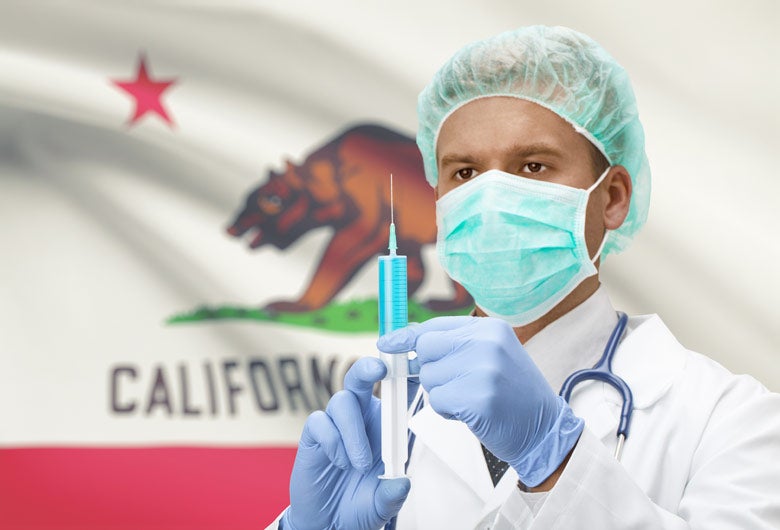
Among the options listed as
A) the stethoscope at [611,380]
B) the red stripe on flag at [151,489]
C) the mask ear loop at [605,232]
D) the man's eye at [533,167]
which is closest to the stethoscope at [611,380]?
the stethoscope at [611,380]

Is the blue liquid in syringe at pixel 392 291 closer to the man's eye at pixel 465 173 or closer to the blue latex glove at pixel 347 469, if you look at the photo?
the blue latex glove at pixel 347 469

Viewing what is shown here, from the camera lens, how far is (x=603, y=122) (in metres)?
1.14

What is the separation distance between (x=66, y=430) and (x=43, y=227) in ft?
1.57

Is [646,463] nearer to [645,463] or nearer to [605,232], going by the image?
[645,463]

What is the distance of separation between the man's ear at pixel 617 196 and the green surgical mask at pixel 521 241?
0.07m

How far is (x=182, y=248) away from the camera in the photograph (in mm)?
1935

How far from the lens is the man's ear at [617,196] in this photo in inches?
46.7

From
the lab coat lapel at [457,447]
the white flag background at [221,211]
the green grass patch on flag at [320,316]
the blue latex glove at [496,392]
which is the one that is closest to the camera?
the blue latex glove at [496,392]

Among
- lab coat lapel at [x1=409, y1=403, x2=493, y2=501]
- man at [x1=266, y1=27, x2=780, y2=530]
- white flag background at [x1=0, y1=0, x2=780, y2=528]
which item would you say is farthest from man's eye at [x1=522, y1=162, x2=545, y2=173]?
white flag background at [x1=0, y1=0, x2=780, y2=528]

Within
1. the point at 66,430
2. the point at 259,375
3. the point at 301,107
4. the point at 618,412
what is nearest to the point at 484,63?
the point at 618,412

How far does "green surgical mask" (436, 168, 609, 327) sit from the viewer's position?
1097mm

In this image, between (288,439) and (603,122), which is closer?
(603,122)

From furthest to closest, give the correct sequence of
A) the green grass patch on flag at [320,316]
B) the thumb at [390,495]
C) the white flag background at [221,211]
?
the green grass patch on flag at [320,316], the white flag background at [221,211], the thumb at [390,495]

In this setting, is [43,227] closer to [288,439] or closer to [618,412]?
[288,439]
